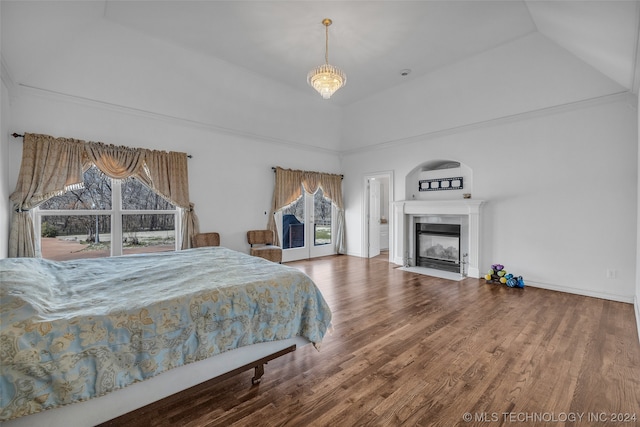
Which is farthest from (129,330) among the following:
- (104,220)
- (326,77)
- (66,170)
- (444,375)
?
(104,220)

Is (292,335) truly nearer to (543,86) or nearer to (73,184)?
(73,184)

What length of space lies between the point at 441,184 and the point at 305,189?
291cm

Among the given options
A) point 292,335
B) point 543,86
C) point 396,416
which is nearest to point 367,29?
point 543,86

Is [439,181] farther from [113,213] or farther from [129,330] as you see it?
[113,213]

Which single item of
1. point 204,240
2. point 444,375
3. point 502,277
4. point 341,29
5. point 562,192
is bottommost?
point 444,375

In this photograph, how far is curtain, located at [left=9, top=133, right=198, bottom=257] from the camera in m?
3.43

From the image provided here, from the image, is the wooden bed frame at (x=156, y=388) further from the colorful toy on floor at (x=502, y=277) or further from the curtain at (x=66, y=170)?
the colorful toy on floor at (x=502, y=277)

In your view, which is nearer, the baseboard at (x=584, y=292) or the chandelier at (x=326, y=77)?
the chandelier at (x=326, y=77)

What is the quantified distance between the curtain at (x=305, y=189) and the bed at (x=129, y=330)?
12.1 feet

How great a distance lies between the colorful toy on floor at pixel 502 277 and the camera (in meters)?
4.28

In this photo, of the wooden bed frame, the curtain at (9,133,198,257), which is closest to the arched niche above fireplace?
the wooden bed frame

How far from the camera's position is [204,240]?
487 cm

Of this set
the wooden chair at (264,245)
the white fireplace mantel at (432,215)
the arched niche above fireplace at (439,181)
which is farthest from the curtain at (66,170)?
the arched niche above fireplace at (439,181)

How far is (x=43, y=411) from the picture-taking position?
4.05 feet
